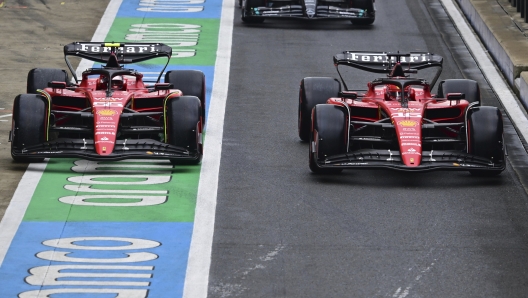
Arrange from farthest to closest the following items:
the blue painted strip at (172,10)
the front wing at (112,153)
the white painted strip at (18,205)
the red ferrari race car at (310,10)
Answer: the blue painted strip at (172,10) < the red ferrari race car at (310,10) < the front wing at (112,153) < the white painted strip at (18,205)

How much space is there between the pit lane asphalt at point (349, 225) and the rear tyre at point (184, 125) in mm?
550

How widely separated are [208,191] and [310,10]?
13.9 metres

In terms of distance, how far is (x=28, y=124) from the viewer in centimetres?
1614

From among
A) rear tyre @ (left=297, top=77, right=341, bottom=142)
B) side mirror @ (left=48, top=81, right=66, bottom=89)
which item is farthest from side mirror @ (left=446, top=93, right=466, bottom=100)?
side mirror @ (left=48, top=81, right=66, bottom=89)

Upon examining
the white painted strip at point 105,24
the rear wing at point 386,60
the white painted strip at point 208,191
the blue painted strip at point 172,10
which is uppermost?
the rear wing at point 386,60

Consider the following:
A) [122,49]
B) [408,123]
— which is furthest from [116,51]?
[408,123]

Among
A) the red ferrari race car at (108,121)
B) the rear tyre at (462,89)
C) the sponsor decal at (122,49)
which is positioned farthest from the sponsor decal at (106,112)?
the rear tyre at (462,89)

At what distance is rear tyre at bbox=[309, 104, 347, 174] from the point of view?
1577cm

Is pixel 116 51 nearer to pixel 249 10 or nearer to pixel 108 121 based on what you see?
pixel 108 121

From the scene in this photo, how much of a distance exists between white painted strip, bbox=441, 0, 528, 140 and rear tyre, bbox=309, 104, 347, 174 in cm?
408

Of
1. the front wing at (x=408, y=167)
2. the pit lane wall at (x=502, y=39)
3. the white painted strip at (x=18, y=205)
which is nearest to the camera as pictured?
the white painted strip at (x=18, y=205)

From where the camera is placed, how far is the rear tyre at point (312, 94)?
1797 cm

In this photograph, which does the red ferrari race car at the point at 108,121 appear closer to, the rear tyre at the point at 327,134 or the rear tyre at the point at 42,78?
the rear tyre at the point at 42,78

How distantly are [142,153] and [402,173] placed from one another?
3.35 meters
